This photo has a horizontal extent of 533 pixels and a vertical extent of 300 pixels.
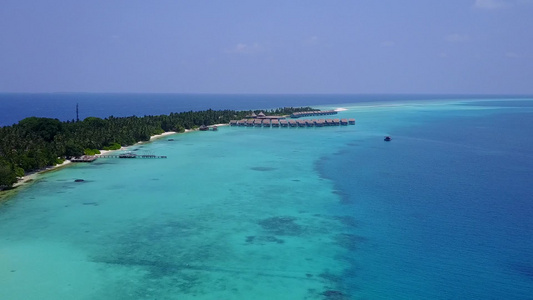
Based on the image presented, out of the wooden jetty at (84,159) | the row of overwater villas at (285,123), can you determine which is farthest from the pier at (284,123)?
the wooden jetty at (84,159)

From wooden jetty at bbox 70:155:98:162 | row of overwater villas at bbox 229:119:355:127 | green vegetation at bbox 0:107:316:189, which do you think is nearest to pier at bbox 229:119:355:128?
row of overwater villas at bbox 229:119:355:127

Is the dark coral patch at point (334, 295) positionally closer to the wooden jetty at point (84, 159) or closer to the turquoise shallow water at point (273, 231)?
the turquoise shallow water at point (273, 231)

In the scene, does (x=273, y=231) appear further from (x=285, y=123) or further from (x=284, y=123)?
(x=285, y=123)

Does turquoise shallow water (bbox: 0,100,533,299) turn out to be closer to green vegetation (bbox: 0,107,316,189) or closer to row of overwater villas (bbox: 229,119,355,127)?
green vegetation (bbox: 0,107,316,189)

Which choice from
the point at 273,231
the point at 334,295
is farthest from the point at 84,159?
the point at 334,295

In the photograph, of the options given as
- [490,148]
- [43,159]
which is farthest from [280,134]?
[43,159]
